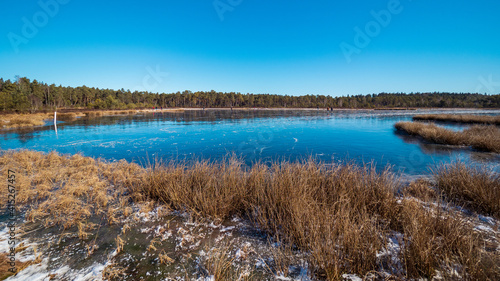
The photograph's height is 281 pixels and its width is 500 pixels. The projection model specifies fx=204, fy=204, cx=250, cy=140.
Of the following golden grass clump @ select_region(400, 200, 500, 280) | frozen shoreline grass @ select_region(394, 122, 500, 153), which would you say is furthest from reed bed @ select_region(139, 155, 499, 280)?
frozen shoreline grass @ select_region(394, 122, 500, 153)

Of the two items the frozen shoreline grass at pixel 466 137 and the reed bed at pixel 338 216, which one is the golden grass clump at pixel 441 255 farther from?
the frozen shoreline grass at pixel 466 137

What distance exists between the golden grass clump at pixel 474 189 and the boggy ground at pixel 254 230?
30 mm

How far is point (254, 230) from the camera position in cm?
415

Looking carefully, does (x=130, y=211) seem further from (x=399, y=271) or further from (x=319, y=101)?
(x=319, y=101)

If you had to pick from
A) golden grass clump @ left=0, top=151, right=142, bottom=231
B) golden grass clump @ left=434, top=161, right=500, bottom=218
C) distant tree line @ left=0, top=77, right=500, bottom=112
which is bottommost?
golden grass clump @ left=0, top=151, right=142, bottom=231

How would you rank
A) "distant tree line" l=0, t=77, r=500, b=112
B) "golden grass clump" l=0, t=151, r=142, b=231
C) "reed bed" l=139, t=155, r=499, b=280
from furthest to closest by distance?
"distant tree line" l=0, t=77, r=500, b=112, "golden grass clump" l=0, t=151, r=142, b=231, "reed bed" l=139, t=155, r=499, b=280

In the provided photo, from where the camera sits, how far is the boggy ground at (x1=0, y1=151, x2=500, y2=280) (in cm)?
281

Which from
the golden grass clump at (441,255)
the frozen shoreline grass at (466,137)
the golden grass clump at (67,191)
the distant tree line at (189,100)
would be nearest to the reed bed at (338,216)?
the golden grass clump at (441,255)

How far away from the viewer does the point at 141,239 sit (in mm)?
3867

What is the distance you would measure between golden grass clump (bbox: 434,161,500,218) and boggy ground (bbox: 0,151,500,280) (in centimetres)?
3

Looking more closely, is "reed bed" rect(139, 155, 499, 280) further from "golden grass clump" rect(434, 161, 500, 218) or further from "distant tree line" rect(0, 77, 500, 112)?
"distant tree line" rect(0, 77, 500, 112)

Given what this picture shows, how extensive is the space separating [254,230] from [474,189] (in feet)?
18.4

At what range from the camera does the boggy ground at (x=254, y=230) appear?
110 inches

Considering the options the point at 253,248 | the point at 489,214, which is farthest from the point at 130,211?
the point at 489,214
